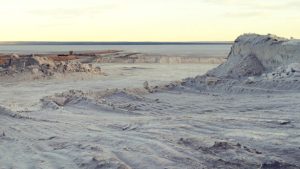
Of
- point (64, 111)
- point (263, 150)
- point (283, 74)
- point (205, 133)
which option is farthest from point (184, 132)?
point (283, 74)

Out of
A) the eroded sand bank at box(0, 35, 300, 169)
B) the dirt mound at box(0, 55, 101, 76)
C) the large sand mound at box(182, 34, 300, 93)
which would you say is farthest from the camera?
the dirt mound at box(0, 55, 101, 76)

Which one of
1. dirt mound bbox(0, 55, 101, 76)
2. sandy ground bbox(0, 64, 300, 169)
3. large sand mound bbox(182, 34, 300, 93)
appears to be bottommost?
dirt mound bbox(0, 55, 101, 76)

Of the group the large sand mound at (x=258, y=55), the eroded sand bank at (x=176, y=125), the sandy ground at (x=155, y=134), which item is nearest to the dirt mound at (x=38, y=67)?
the eroded sand bank at (x=176, y=125)

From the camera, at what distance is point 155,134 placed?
9.07 meters

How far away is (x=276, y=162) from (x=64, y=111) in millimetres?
7660

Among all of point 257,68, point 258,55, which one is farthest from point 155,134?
point 258,55

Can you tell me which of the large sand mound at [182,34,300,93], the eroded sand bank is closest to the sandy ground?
the eroded sand bank

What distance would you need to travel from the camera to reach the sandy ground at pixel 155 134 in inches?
284

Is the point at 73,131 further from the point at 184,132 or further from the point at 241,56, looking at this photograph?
the point at 241,56

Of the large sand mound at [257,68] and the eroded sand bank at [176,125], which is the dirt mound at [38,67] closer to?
the eroded sand bank at [176,125]

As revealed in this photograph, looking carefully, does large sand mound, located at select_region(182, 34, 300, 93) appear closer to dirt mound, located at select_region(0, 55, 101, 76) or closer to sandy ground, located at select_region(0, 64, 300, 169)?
sandy ground, located at select_region(0, 64, 300, 169)

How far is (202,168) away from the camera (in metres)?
6.82

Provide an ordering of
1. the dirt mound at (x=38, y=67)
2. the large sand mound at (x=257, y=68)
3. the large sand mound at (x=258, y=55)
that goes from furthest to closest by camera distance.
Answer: the dirt mound at (x=38, y=67)
the large sand mound at (x=258, y=55)
the large sand mound at (x=257, y=68)

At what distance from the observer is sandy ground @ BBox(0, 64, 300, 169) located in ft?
23.7
